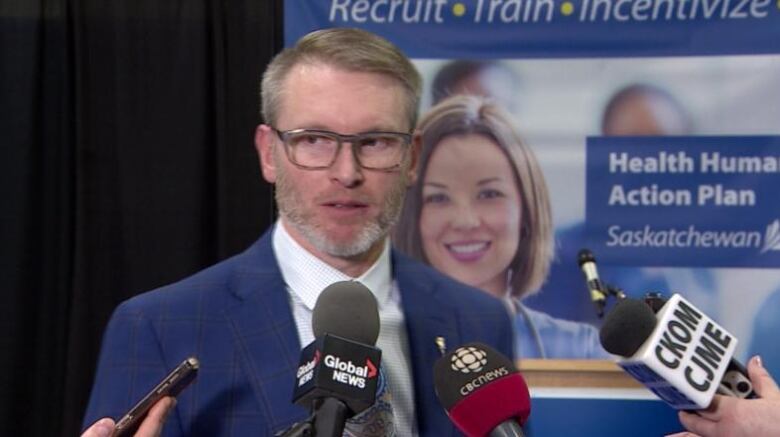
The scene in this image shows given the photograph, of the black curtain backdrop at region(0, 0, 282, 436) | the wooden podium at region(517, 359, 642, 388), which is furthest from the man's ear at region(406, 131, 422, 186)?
the black curtain backdrop at region(0, 0, 282, 436)

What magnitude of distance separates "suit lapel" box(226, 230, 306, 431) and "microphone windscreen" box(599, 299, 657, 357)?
1.49 feet

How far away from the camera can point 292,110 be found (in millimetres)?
1592

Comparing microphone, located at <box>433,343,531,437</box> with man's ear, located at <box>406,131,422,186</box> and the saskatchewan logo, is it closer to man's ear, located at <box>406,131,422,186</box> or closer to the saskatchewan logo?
man's ear, located at <box>406,131,422,186</box>

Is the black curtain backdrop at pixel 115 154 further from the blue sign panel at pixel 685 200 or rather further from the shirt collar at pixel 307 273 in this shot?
the shirt collar at pixel 307 273

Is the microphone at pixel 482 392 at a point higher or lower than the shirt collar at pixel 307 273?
lower

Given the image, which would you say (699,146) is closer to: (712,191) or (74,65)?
(712,191)

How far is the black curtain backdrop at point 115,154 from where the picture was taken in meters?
3.13

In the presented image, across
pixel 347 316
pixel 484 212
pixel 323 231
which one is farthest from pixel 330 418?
pixel 484 212

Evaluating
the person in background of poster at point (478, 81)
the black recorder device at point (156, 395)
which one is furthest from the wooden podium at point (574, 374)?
the black recorder device at point (156, 395)

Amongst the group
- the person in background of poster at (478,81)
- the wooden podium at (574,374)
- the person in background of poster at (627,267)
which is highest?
the person in background of poster at (478,81)

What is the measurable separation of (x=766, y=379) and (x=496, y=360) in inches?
16.7

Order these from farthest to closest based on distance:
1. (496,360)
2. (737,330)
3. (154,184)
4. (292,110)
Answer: (154,184)
(737,330)
(292,110)
(496,360)

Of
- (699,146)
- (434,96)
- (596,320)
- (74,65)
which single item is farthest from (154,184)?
(699,146)

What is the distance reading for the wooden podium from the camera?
287cm
